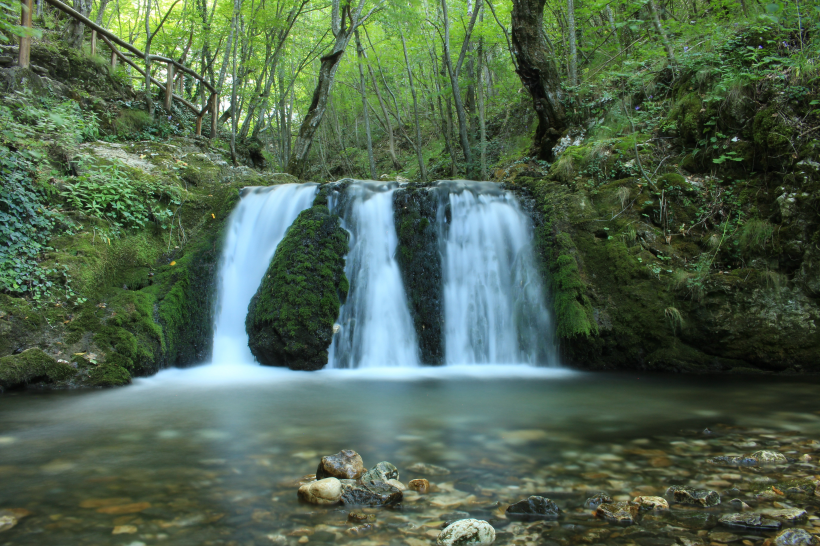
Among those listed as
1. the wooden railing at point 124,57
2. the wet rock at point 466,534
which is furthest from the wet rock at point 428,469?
the wooden railing at point 124,57

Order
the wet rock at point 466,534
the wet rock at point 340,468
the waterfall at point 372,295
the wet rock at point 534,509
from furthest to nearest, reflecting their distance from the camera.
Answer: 1. the waterfall at point 372,295
2. the wet rock at point 340,468
3. the wet rock at point 534,509
4. the wet rock at point 466,534

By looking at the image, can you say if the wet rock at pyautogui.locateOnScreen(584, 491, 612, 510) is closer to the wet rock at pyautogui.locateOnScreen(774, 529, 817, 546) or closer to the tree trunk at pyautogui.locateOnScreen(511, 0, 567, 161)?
the wet rock at pyautogui.locateOnScreen(774, 529, 817, 546)

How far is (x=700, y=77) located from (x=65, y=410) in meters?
9.02

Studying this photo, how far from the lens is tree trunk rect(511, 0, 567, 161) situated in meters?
9.35

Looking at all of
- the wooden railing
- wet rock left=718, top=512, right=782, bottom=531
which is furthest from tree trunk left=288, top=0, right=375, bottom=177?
wet rock left=718, top=512, right=782, bottom=531

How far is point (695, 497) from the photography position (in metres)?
2.27

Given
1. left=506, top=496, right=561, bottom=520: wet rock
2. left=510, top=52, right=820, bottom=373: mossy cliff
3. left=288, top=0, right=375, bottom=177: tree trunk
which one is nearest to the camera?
left=506, top=496, right=561, bottom=520: wet rock

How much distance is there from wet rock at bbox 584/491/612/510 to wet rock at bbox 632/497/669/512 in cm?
13

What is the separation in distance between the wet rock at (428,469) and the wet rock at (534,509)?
60cm

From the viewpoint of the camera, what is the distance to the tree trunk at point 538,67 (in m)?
9.35

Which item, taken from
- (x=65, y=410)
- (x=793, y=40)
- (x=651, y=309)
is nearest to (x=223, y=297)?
(x=65, y=410)

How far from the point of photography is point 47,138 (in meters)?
6.88

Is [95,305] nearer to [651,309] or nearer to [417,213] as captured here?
[417,213]

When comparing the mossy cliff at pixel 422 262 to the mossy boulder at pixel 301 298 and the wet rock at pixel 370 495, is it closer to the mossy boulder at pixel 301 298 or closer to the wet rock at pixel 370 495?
the mossy boulder at pixel 301 298
